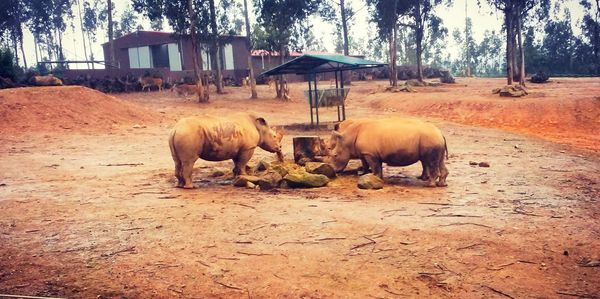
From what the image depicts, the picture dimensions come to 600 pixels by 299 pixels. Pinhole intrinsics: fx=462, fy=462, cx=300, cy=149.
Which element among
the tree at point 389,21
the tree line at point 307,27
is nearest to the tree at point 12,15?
the tree line at point 307,27

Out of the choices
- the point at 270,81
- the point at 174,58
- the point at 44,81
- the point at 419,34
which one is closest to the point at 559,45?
the point at 419,34

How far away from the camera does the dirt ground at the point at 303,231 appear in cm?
454

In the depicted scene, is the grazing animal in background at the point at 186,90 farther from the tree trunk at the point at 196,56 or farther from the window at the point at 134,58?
the window at the point at 134,58

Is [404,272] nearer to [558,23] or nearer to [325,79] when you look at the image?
[325,79]

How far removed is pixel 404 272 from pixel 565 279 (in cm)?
152

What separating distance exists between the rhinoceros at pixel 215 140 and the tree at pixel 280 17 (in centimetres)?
2077

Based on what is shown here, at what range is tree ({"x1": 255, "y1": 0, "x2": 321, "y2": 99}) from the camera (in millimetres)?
29844

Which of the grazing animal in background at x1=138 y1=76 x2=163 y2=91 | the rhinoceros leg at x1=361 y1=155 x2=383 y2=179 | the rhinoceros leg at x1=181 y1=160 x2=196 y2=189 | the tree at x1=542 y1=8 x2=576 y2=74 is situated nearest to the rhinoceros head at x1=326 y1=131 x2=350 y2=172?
the rhinoceros leg at x1=361 y1=155 x2=383 y2=179

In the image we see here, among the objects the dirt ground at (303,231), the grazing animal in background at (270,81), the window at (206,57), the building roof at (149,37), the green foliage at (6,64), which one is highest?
the building roof at (149,37)

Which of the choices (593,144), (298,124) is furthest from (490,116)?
(298,124)

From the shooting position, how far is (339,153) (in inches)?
371

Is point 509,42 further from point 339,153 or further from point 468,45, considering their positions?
point 468,45

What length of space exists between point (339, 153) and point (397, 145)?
4.34ft

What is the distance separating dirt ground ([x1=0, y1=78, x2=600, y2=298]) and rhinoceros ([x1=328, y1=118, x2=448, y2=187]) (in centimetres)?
44
